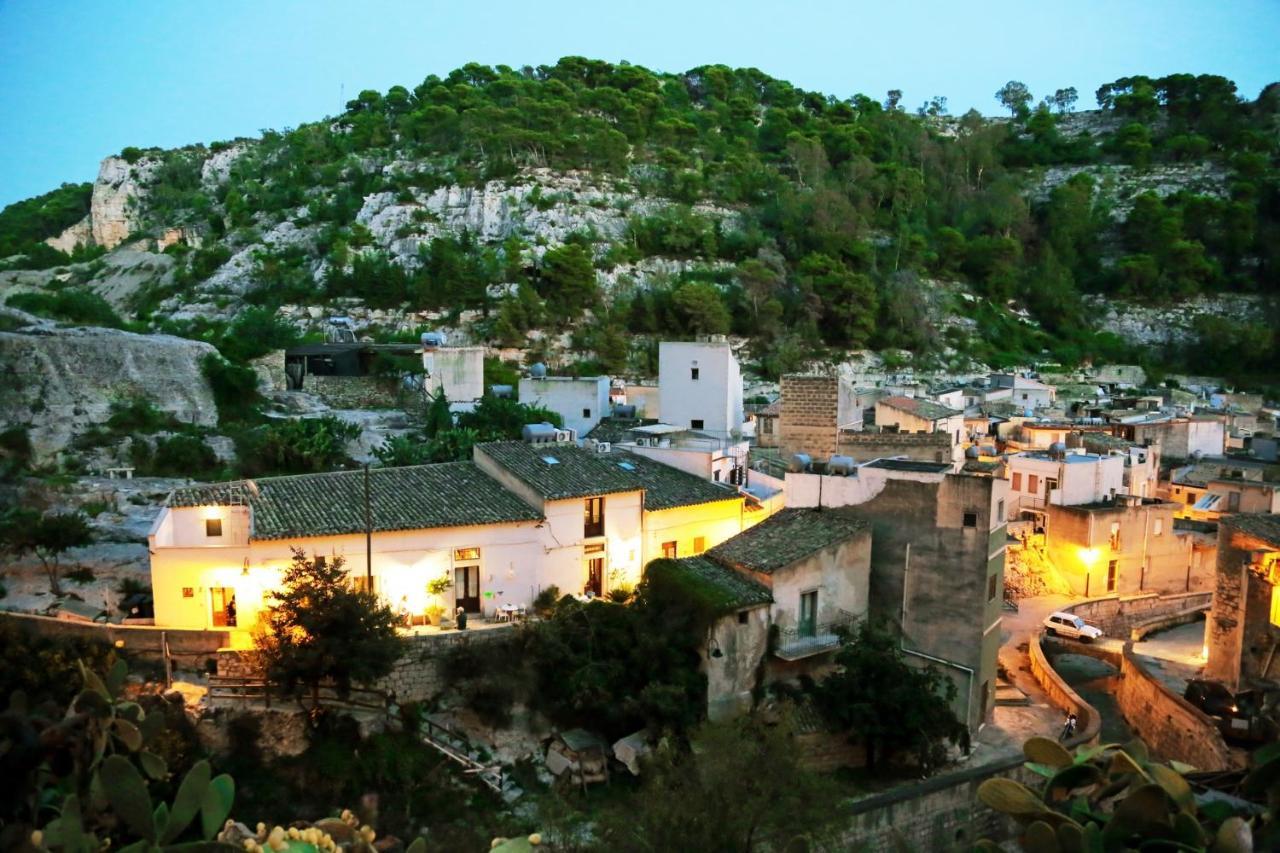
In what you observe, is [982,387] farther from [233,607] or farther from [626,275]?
[233,607]

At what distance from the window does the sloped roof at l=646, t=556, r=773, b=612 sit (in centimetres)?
170

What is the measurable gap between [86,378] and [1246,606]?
2417 cm

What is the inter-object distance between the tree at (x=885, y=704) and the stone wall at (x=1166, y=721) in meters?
3.81

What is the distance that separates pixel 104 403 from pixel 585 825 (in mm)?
15545

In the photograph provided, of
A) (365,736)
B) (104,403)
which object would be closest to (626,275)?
(104,403)

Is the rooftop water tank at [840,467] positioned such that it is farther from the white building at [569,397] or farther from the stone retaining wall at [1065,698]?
the white building at [569,397]

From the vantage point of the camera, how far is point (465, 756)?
15102 millimetres

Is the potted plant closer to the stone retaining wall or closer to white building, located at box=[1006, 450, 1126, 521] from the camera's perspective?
the stone retaining wall

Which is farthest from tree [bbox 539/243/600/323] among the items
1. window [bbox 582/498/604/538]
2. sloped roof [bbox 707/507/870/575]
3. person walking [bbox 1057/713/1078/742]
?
person walking [bbox 1057/713/1078/742]

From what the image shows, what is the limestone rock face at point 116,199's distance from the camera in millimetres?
65000

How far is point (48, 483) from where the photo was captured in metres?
19.2

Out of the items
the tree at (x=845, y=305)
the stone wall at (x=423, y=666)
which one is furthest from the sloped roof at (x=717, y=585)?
the tree at (x=845, y=305)

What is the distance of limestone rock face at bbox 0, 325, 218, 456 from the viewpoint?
2161 cm

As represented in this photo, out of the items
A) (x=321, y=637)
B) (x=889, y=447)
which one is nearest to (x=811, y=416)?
(x=889, y=447)
